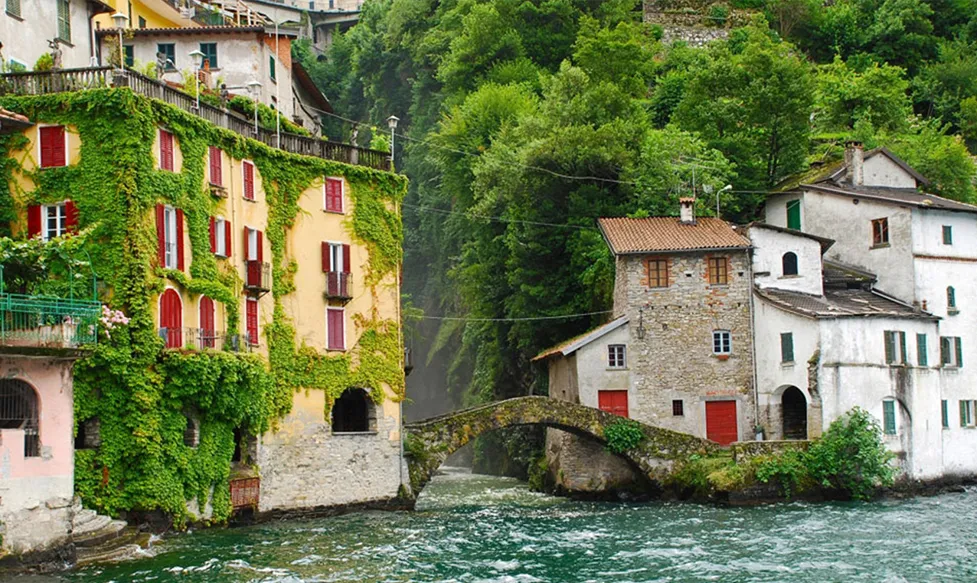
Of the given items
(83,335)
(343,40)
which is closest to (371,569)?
(83,335)

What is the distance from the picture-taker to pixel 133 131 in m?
39.2

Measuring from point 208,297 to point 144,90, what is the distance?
22.0 ft

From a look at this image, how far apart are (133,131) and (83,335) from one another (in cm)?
719

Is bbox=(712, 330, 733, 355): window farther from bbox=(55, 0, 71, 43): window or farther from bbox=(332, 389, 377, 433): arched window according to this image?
bbox=(55, 0, 71, 43): window

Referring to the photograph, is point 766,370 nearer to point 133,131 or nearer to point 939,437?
point 939,437

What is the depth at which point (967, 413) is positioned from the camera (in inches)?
2157

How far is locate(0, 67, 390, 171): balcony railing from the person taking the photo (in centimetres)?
3972

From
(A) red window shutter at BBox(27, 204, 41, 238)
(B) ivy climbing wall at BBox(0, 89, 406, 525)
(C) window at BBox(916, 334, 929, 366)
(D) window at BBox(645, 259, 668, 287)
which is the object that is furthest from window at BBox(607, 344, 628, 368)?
(A) red window shutter at BBox(27, 204, 41, 238)

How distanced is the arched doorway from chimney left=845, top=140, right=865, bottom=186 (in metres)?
11.5

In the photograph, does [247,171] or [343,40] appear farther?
[343,40]

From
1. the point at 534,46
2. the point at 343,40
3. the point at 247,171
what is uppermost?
the point at 343,40

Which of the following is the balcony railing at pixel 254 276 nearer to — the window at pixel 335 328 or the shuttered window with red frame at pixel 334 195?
the window at pixel 335 328

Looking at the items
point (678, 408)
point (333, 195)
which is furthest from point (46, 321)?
point (678, 408)

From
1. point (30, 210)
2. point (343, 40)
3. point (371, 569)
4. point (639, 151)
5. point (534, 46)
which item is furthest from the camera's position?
point (343, 40)
